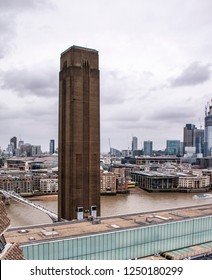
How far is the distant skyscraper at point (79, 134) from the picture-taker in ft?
79.1

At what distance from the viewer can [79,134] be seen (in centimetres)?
2433

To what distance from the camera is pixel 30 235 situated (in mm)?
15469

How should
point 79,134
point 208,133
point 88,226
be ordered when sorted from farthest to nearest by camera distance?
point 208,133
point 79,134
point 88,226

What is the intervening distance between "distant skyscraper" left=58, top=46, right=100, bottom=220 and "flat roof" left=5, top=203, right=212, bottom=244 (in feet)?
18.7

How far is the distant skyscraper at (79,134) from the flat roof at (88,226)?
18.7 feet

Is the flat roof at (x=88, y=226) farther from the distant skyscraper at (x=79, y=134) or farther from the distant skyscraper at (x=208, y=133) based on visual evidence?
the distant skyscraper at (x=208, y=133)

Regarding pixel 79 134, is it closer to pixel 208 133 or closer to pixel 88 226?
pixel 88 226

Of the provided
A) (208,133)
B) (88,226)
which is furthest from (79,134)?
(208,133)

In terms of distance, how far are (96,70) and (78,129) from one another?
4.76 metres

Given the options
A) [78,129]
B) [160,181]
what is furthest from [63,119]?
[160,181]

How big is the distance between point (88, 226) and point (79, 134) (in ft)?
28.5

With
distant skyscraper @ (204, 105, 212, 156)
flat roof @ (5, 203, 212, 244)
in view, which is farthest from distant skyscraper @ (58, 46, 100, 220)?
distant skyscraper @ (204, 105, 212, 156)

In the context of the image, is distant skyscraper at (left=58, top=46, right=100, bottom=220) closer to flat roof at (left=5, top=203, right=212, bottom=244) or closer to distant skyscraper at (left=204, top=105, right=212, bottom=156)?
flat roof at (left=5, top=203, right=212, bottom=244)

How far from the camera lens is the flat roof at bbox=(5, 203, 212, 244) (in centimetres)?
1501
